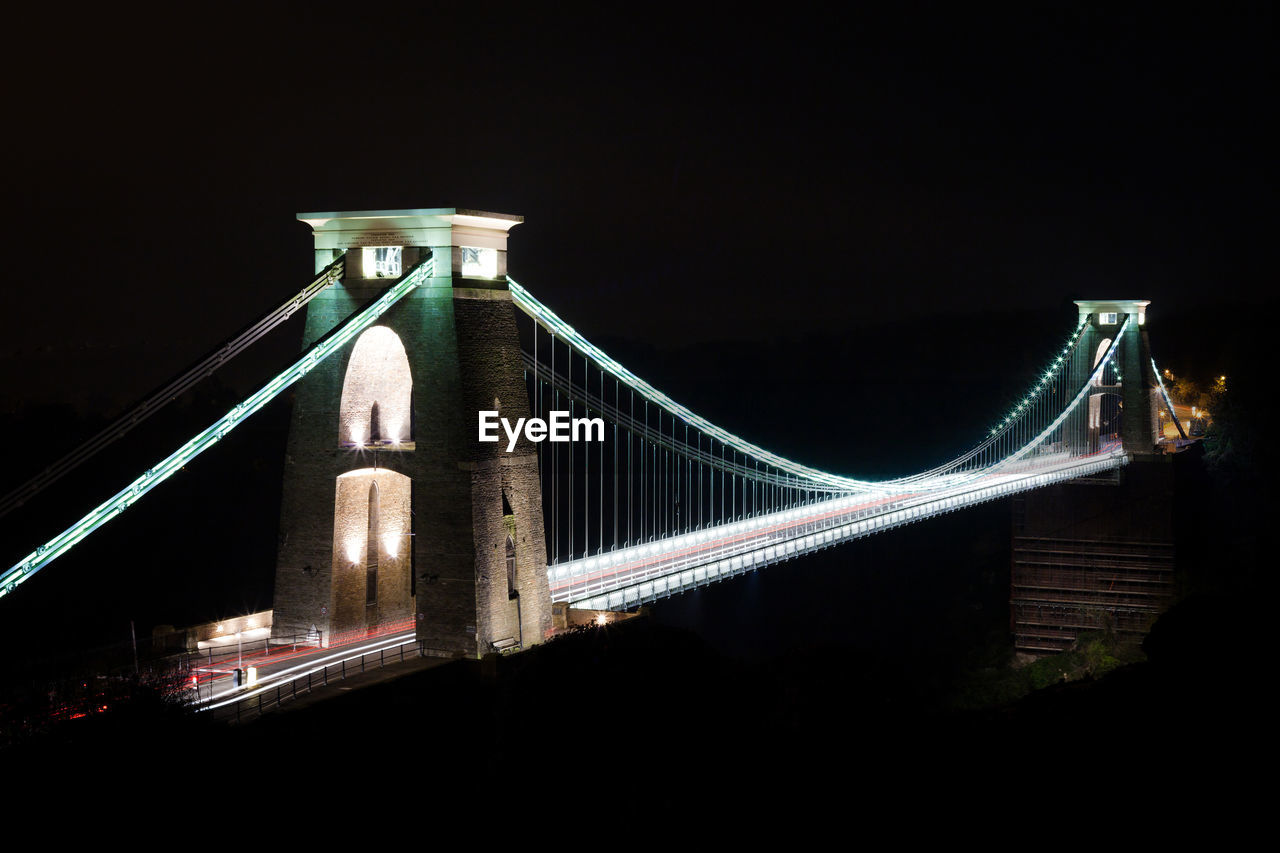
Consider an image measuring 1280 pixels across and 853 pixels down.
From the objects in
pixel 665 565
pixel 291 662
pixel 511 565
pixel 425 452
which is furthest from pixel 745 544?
pixel 291 662

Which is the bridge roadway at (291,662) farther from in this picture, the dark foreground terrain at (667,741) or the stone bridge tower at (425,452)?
the dark foreground terrain at (667,741)

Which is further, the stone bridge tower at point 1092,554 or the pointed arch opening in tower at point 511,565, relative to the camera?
the stone bridge tower at point 1092,554

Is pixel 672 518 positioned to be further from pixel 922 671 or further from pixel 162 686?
pixel 162 686

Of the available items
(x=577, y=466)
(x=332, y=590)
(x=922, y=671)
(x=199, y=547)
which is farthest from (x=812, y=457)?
(x=332, y=590)

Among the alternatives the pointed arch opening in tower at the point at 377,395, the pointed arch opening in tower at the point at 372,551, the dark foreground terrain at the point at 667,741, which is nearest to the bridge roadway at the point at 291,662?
the pointed arch opening in tower at the point at 372,551

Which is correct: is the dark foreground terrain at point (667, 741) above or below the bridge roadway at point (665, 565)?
below

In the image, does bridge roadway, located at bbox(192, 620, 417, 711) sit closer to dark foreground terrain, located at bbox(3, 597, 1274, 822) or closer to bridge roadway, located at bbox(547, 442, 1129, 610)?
dark foreground terrain, located at bbox(3, 597, 1274, 822)
